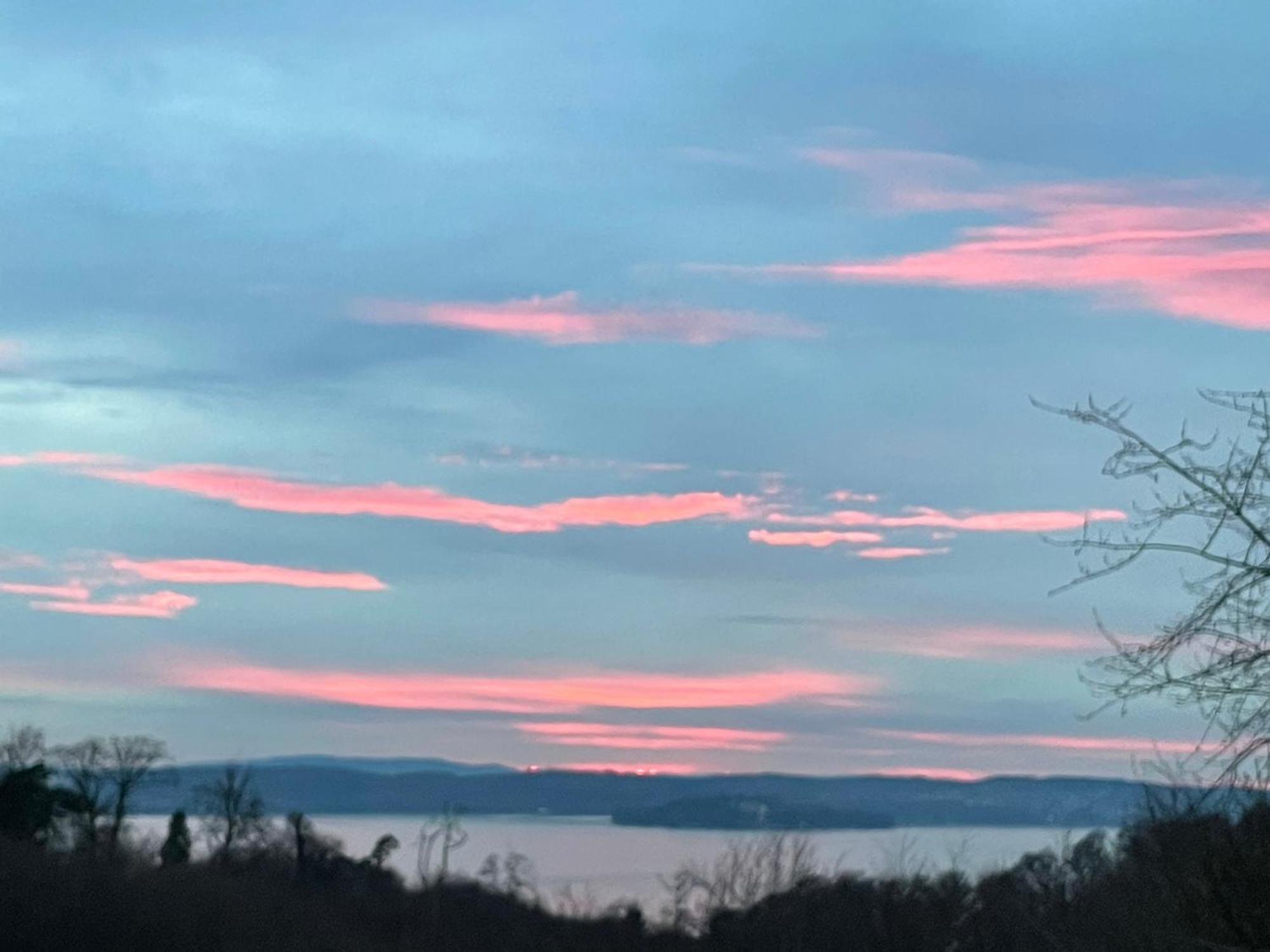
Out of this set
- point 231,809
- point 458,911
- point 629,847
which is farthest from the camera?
point 629,847

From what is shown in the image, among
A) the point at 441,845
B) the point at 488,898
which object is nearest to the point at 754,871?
the point at 488,898

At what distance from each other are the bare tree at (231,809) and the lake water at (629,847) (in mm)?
3048

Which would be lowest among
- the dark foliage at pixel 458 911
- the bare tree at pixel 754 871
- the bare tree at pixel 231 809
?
the dark foliage at pixel 458 911

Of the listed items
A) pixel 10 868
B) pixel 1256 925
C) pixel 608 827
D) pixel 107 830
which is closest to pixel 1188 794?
pixel 1256 925

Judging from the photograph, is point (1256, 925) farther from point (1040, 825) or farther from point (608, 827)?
point (608, 827)

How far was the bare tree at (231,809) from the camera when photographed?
271ft

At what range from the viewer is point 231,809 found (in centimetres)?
8562

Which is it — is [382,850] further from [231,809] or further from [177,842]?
[231,809]

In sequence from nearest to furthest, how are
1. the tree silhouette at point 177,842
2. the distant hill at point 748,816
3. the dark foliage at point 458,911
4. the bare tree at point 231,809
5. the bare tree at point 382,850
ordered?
the dark foliage at point 458,911, the distant hill at point 748,816, the bare tree at point 382,850, the tree silhouette at point 177,842, the bare tree at point 231,809

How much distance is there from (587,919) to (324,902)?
485 inches

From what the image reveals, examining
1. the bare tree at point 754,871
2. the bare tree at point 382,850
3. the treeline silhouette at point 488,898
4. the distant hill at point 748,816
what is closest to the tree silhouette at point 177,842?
the treeline silhouette at point 488,898

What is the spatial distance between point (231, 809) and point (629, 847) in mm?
23897

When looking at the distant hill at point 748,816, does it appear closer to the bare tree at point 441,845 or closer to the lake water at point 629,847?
the lake water at point 629,847

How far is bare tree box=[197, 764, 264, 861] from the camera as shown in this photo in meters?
82.7
